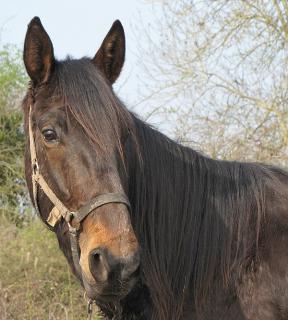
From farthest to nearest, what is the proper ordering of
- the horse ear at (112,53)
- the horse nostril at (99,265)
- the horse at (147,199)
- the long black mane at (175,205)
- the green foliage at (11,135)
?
1. the green foliage at (11,135)
2. the horse ear at (112,53)
3. the long black mane at (175,205)
4. the horse at (147,199)
5. the horse nostril at (99,265)

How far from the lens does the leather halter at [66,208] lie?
10.3 feet

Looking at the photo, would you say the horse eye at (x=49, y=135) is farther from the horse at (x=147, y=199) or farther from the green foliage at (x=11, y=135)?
the green foliage at (x=11, y=135)

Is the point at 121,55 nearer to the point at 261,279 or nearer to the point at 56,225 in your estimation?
the point at 56,225

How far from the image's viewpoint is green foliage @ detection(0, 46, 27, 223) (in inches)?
413

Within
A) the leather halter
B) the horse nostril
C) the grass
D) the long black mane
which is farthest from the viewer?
the grass

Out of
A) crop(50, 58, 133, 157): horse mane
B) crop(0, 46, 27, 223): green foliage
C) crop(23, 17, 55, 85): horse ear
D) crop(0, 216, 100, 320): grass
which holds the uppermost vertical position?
crop(23, 17, 55, 85): horse ear

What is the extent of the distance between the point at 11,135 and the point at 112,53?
9.00 m

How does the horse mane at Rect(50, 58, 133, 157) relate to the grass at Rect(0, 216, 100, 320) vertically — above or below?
above

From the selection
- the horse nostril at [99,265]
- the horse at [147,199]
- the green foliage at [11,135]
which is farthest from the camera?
the green foliage at [11,135]

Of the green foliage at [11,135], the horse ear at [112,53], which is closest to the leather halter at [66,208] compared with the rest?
the horse ear at [112,53]

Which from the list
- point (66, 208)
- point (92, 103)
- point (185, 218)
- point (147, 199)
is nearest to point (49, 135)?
point (92, 103)

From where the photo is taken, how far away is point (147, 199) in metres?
3.57

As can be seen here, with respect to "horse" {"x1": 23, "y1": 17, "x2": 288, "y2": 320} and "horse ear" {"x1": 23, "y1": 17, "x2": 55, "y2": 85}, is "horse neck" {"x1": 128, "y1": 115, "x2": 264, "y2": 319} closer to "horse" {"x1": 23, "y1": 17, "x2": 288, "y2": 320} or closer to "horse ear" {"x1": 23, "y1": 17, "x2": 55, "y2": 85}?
"horse" {"x1": 23, "y1": 17, "x2": 288, "y2": 320}

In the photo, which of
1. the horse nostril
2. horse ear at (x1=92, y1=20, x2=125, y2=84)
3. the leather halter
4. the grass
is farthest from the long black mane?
the grass
